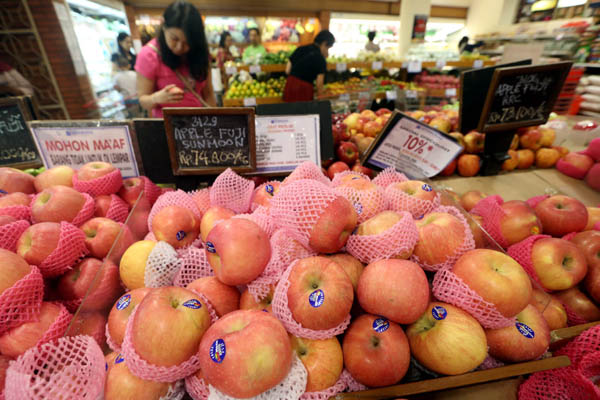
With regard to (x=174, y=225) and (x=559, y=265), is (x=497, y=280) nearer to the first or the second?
(x=559, y=265)

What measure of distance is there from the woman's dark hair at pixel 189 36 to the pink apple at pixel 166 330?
102 inches

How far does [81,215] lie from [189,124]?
673 mm

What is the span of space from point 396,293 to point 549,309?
0.79 meters

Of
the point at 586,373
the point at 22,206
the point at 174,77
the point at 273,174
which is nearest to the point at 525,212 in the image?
the point at 586,373

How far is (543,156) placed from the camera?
2.42 metres

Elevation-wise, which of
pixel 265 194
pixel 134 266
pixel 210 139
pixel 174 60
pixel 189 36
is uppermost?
pixel 189 36

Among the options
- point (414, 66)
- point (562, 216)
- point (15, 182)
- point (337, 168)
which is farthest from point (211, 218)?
point (414, 66)

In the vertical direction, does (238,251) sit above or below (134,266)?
above

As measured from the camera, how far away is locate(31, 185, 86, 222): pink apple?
1229 millimetres

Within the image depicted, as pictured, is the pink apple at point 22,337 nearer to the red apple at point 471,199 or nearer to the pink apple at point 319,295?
the pink apple at point 319,295

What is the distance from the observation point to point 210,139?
5.11ft

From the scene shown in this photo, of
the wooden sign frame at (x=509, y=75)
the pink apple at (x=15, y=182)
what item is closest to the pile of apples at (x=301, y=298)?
the pink apple at (x=15, y=182)

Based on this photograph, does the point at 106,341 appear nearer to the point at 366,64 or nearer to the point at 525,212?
the point at 525,212

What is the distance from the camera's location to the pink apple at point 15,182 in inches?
58.8
